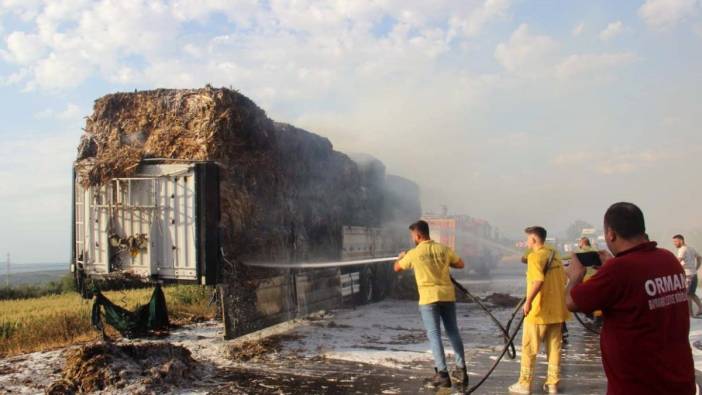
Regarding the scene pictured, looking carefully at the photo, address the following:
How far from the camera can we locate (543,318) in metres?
5.92

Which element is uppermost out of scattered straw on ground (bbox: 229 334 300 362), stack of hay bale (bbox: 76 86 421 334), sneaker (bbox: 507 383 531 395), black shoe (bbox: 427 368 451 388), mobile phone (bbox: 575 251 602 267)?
stack of hay bale (bbox: 76 86 421 334)

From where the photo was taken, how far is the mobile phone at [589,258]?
3369 millimetres

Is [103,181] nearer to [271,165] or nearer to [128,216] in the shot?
[128,216]

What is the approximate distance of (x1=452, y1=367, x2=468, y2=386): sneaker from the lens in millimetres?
6176

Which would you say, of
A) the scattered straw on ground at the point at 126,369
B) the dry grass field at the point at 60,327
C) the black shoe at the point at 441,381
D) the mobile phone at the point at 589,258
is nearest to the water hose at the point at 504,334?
the black shoe at the point at 441,381

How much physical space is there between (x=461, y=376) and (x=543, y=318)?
1085 millimetres

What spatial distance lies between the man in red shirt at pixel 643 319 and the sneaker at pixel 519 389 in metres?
3.05

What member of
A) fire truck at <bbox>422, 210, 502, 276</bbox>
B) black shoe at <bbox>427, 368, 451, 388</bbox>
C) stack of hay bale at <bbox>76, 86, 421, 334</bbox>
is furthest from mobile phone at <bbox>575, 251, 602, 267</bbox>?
fire truck at <bbox>422, 210, 502, 276</bbox>

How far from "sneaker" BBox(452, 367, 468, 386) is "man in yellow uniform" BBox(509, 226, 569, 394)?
0.47 metres

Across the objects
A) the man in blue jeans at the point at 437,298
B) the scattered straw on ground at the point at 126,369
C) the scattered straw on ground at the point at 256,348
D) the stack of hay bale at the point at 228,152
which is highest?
the stack of hay bale at the point at 228,152

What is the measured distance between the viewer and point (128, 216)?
25.7 ft

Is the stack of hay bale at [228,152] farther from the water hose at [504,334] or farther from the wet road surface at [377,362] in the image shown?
the water hose at [504,334]

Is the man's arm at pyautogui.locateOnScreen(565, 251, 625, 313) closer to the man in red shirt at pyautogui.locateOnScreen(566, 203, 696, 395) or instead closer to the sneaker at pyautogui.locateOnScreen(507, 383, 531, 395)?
the man in red shirt at pyautogui.locateOnScreen(566, 203, 696, 395)

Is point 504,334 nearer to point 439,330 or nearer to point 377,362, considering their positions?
point 439,330
